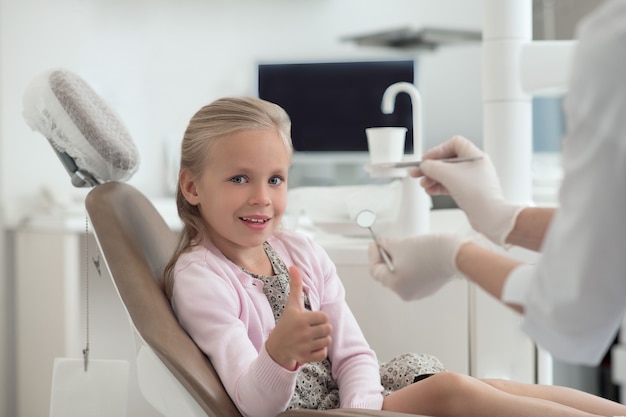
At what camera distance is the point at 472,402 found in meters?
1.11

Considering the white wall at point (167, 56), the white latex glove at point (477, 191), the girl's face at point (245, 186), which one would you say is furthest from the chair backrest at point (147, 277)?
the white wall at point (167, 56)

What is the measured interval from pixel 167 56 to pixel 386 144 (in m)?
1.74

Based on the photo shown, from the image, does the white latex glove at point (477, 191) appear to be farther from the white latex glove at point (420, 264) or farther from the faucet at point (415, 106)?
the faucet at point (415, 106)

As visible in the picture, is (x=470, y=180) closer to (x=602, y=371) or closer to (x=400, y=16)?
(x=602, y=371)

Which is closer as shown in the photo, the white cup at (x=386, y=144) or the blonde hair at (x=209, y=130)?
the blonde hair at (x=209, y=130)

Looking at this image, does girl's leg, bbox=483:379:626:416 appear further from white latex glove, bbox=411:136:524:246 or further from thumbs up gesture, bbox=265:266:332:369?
thumbs up gesture, bbox=265:266:332:369

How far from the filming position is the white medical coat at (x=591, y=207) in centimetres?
68

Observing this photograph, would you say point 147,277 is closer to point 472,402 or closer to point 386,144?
point 472,402

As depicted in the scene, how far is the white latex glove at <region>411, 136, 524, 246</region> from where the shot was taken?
3.59 ft

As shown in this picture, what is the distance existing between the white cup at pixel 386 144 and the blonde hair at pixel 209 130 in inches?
15.1

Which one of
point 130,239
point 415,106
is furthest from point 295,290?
point 415,106

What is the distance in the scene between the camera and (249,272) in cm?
130

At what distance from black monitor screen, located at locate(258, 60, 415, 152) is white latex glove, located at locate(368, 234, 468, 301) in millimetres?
2159

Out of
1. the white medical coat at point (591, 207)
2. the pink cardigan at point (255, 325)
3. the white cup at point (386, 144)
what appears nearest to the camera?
the white medical coat at point (591, 207)
